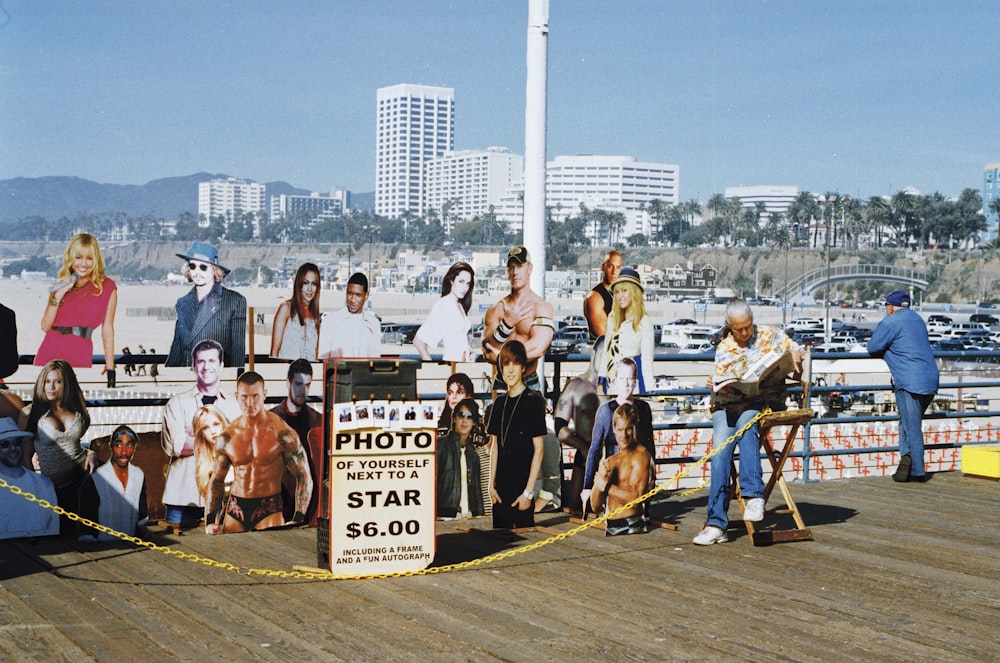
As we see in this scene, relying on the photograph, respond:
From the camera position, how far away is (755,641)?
6023 millimetres

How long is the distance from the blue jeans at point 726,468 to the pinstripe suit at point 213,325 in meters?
3.49

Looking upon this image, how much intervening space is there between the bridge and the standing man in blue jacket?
11.3 metres

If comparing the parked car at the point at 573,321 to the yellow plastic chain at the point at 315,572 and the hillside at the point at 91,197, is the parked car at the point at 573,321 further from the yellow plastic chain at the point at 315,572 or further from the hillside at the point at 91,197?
the hillside at the point at 91,197

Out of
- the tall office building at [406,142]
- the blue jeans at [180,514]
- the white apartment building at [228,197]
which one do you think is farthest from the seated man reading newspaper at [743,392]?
the white apartment building at [228,197]

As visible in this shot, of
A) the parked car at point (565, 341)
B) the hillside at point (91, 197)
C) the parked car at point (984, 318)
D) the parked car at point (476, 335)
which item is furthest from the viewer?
the parked car at point (984, 318)

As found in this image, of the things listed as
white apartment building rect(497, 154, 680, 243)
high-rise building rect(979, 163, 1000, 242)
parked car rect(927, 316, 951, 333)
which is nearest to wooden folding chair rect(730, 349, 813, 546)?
white apartment building rect(497, 154, 680, 243)

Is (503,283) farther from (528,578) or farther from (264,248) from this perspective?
(528,578)

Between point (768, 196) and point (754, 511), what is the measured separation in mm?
9621

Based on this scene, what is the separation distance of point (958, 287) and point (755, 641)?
77.4 m

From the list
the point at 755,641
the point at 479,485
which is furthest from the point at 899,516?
the point at 755,641

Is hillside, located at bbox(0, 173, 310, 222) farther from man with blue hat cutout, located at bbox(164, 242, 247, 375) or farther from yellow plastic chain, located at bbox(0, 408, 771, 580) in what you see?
yellow plastic chain, located at bbox(0, 408, 771, 580)

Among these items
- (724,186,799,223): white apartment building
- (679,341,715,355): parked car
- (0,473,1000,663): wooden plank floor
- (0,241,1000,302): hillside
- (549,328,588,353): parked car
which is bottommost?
(0,473,1000,663): wooden plank floor

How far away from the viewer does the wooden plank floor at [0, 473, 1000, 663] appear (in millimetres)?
5832

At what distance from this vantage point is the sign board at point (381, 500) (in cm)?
734
